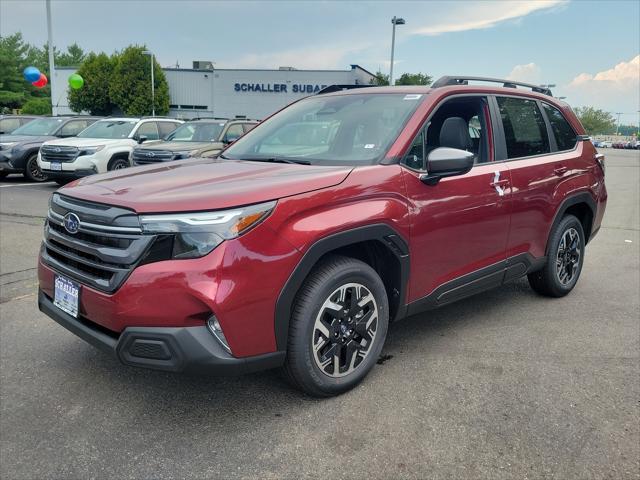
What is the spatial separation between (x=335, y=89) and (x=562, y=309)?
2710 millimetres

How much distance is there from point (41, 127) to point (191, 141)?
618 cm

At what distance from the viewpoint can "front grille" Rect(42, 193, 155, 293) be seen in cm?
251

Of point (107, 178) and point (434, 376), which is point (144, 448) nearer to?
point (107, 178)

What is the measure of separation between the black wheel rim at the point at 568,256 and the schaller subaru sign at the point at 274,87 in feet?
140

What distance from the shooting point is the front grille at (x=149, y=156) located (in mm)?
10762

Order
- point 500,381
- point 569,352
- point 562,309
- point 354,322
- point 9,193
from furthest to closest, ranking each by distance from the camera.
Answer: point 9,193 → point 562,309 → point 569,352 → point 500,381 → point 354,322

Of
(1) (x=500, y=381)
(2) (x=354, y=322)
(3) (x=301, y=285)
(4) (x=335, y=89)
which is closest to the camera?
(3) (x=301, y=285)

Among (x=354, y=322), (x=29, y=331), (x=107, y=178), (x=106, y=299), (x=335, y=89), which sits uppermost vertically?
(x=335, y=89)

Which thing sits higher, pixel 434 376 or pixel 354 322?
pixel 354 322

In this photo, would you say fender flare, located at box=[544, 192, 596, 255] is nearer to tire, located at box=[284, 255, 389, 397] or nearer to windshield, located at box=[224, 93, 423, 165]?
windshield, located at box=[224, 93, 423, 165]

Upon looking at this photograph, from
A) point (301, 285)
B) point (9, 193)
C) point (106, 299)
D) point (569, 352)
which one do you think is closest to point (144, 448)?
point (106, 299)

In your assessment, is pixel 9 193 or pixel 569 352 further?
pixel 9 193

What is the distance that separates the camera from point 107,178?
3129 mm

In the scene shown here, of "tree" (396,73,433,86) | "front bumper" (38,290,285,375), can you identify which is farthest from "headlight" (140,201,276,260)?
"tree" (396,73,433,86)
